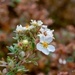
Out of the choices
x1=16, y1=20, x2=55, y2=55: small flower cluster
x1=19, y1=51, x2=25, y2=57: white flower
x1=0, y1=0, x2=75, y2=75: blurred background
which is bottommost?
x1=19, y1=51, x2=25, y2=57: white flower

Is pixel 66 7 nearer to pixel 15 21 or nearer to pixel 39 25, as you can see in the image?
pixel 15 21

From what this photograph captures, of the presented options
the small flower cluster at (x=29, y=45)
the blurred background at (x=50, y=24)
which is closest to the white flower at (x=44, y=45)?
the small flower cluster at (x=29, y=45)

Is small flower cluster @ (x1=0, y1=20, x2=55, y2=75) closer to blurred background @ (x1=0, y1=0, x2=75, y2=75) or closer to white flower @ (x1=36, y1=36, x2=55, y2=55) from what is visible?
white flower @ (x1=36, y1=36, x2=55, y2=55)

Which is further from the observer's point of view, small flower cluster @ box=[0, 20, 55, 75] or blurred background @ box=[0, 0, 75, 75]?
blurred background @ box=[0, 0, 75, 75]

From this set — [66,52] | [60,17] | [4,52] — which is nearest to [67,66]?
[66,52]

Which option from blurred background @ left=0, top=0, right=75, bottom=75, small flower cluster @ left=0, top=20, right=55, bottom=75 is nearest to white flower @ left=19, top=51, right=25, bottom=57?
small flower cluster @ left=0, top=20, right=55, bottom=75

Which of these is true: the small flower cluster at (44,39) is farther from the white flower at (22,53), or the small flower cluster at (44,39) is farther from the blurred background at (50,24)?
the blurred background at (50,24)
